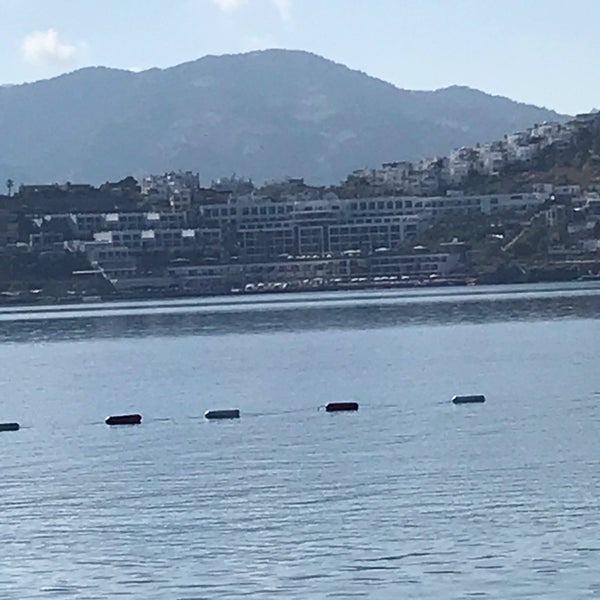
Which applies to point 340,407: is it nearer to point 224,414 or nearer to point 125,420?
point 224,414

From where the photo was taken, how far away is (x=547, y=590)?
67.4ft

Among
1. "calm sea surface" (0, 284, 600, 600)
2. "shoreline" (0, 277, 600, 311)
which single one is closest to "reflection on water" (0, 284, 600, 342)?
"shoreline" (0, 277, 600, 311)

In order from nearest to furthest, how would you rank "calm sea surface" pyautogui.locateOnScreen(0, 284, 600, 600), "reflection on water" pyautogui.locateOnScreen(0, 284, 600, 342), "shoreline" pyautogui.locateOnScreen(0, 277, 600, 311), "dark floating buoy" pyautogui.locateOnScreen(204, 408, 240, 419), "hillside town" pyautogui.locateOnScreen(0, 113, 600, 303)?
1. "calm sea surface" pyautogui.locateOnScreen(0, 284, 600, 600)
2. "dark floating buoy" pyautogui.locateOnScreen(204, 408, 240, 419)
3. "reflection on water" pyautogui.locateOnScreen(0, 284, 600, 342)
4. "shoreline" pyautogui.locateOnScreen(0, 277, 600, 311)
5. "hillside town" pyautogui.locateOnScreen(0, 113, 600, 303)

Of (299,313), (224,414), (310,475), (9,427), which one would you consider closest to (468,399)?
(224,414)

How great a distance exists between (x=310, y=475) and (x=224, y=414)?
11149mm

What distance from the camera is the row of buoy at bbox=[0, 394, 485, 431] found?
134 ft

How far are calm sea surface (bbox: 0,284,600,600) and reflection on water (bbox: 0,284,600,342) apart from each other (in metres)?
18.0

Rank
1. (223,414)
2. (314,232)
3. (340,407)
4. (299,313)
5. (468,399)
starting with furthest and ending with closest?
(314,232), (299,313), (468,399), (340,407), (223,414)

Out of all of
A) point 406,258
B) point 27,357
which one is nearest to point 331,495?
point 27,357

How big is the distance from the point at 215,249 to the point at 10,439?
341 feet

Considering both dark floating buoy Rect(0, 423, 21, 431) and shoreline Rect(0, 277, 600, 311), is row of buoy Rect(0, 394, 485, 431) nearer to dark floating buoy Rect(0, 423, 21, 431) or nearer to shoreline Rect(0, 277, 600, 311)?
dark floating buoy Rect(0, 423, 21, 431)

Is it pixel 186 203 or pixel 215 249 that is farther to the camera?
pixel 186 203

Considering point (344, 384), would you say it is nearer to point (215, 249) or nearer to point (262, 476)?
point (262, 476)

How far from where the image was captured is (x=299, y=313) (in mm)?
99375
